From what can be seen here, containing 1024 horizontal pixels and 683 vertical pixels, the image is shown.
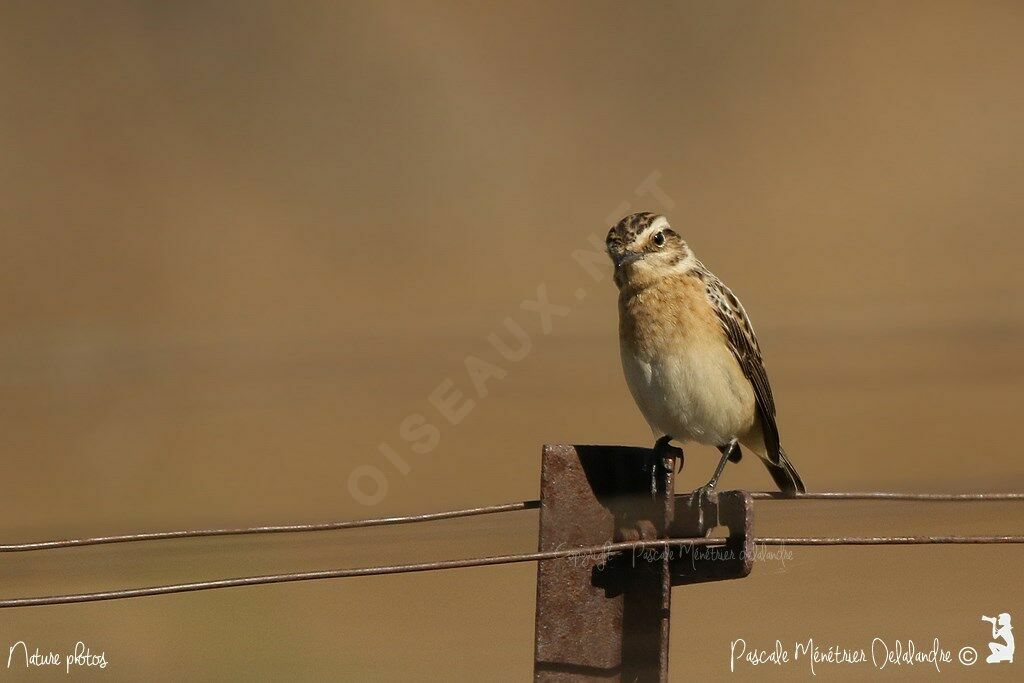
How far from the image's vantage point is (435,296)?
2122cm

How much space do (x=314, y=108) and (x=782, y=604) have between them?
1732 centimetres

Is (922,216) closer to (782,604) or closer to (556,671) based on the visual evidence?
(782,604)

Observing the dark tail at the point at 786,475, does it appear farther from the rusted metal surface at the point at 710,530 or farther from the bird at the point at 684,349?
the rusted metal surface at the point at 710,530

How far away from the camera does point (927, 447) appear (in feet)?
53.5

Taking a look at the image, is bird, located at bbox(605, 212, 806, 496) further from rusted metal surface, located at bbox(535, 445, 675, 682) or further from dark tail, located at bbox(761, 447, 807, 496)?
rusted metal surface, located at bbox(535, 445, 675, 682)

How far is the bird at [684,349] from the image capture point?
6816 mm

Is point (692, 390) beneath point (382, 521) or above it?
above

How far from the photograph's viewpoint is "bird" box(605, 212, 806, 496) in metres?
6.82

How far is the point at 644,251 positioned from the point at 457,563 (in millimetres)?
2928

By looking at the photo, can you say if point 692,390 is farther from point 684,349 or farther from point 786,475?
point 786,475

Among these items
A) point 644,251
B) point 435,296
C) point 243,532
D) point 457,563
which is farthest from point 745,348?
point 435,296

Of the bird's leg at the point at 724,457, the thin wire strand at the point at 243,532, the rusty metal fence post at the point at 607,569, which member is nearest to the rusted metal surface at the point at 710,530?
the rusty metal fence post at the point at 607,569

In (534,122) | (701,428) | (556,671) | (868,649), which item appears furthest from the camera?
(534,122)

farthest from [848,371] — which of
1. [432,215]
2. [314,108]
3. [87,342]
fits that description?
[314,108]
